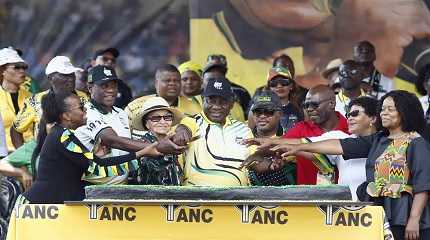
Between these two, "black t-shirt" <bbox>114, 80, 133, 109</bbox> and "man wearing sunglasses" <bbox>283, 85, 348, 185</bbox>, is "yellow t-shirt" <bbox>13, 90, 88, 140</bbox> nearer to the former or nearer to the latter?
"black t-shirt" <bbox>114, 80, 133, 109</bbox>

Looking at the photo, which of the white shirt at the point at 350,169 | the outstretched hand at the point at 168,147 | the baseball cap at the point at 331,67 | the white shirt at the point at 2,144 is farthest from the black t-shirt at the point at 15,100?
the white shirt at the point at 350,169

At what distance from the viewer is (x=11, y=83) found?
11562 millimetres

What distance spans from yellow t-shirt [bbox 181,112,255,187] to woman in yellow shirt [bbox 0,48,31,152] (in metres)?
3.10

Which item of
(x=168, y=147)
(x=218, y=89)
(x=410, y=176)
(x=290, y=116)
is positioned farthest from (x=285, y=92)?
(x=410, y=176)

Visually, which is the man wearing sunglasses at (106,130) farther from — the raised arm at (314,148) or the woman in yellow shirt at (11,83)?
the woman in yellow shirt at (11,83)

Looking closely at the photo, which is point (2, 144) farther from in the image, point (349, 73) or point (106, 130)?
point (349, 73)

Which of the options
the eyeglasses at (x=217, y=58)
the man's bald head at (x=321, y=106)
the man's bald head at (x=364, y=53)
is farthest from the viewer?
the man's bald head at (x=364, y=53)

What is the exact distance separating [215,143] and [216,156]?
0.10 metres

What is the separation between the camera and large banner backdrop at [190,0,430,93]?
42.7ft

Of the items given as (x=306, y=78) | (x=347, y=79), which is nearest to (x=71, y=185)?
(x=347, y=79)

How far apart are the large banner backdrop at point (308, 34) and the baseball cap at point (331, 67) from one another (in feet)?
0.41

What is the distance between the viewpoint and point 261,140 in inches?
335

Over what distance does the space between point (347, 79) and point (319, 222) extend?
392 cm

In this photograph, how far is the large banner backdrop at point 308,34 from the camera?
42.7 feet
